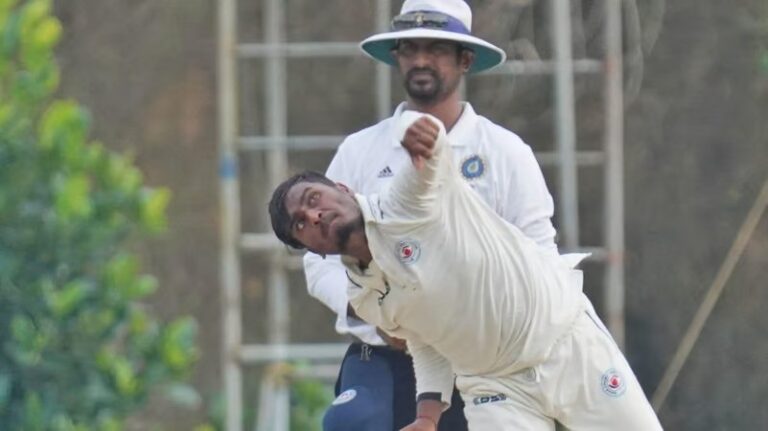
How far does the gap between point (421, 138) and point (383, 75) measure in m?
3.04

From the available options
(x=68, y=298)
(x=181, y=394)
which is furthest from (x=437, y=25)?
(x=181, y=394)

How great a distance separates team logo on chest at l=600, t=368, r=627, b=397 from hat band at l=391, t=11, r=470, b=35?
0.97 metres

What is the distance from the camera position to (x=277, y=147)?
278 inches

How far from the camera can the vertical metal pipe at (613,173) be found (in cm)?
695

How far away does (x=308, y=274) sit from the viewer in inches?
203

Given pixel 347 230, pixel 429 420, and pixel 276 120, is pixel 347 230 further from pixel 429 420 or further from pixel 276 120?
pixel 276 120

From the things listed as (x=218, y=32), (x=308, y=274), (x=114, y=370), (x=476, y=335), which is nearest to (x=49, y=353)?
(x=114, y=370)

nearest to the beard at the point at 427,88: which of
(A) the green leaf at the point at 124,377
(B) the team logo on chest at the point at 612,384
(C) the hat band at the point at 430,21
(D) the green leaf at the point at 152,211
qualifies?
(C) the hat band at the point at 430,21

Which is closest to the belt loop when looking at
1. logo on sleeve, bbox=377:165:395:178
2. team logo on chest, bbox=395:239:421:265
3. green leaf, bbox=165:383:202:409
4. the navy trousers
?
the navy trousers

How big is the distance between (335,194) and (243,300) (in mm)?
3033

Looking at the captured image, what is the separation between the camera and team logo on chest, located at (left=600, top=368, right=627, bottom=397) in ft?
14.5

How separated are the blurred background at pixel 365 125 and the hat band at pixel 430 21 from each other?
2.11m

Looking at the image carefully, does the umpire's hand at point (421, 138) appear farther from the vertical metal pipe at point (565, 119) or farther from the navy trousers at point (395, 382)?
the vertical metal pipe at point (565, 119)

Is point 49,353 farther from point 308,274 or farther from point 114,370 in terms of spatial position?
point 308,274
